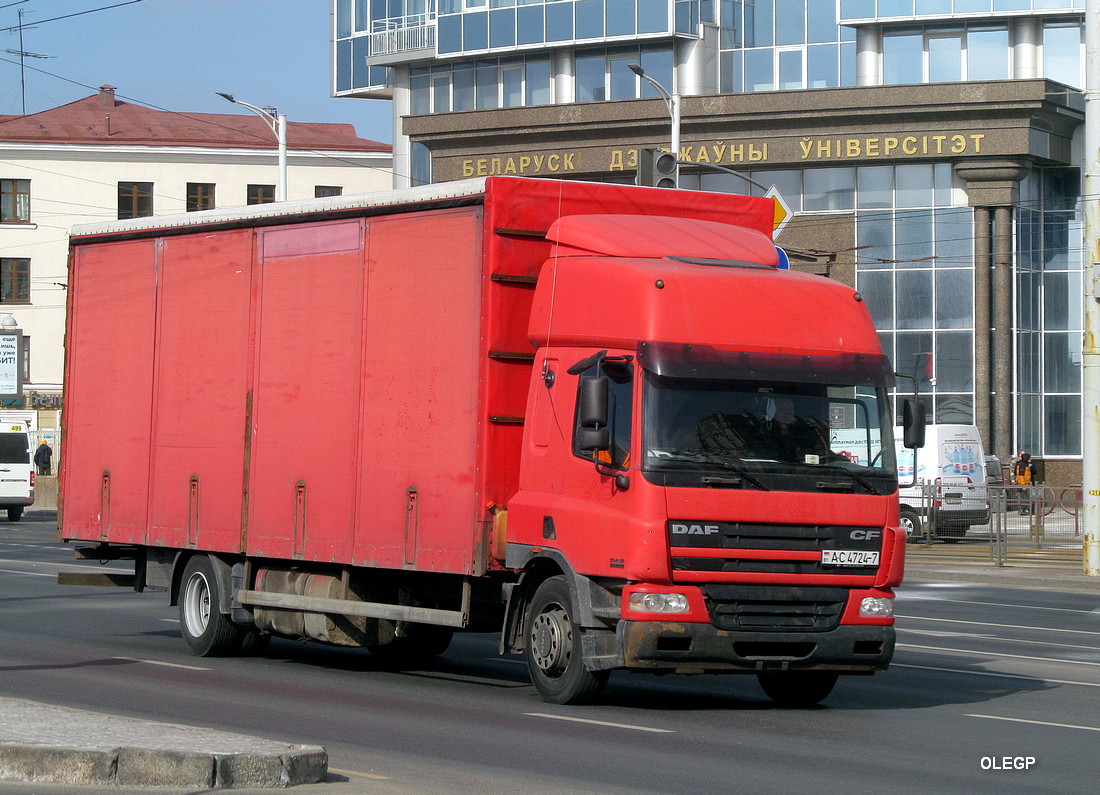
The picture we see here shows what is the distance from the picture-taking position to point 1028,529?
2961 centimetres

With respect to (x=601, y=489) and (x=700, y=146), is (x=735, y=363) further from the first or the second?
(x=700, y=146)

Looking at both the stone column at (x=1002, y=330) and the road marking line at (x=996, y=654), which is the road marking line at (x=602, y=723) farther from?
the stone column at (x=1002, y=330)

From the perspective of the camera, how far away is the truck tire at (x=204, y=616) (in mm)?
14477

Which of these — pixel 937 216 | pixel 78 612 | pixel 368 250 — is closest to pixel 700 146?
pixel 937 216

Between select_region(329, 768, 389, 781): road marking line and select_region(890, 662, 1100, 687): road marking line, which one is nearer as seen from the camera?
select_region(329, 768, 389, 781): road marking line

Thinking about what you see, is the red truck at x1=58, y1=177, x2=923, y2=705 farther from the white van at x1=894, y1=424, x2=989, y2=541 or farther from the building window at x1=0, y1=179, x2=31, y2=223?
the building window at x1=0, y1=179, x2=31, y2=223

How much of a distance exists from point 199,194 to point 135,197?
9.69 ft

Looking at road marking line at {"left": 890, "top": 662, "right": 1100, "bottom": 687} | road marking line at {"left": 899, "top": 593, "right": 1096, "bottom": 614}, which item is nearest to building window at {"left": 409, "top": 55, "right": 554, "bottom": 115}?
road marking line at {"left": 899, "top": 593, "right": 1096, "bottom": 614}

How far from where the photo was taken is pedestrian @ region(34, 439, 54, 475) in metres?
53.2

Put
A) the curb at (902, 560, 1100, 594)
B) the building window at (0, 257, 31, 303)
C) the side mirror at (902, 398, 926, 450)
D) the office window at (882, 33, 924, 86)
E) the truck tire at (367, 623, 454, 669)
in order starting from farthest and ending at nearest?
the building window at (0, 257, 31, 303) → the office window at (882, 33, 924, 86) → the curb at (902, 560, 1100, 594) → the truck tire at (367, 623, 454, 669) → the side mirror at (902, 398, 926, 450)

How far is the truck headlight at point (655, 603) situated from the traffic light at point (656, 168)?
14.6m

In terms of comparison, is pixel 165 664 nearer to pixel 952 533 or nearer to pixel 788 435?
pixel 788 435

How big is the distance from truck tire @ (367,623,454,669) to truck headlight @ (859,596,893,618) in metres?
4.24

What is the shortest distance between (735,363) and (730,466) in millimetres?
696
